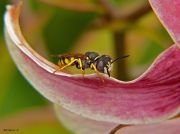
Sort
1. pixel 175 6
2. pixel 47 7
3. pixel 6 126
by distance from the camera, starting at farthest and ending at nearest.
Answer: pixel 47 7, pixel 6 126, pixel 175 6

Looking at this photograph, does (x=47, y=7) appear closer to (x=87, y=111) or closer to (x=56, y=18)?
(x=56, y=18)

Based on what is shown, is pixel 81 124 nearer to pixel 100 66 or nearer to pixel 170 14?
pixel 100 66

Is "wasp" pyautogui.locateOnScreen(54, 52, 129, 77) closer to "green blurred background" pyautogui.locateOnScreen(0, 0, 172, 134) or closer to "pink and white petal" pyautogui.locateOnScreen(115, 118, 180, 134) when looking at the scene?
"pink and white petal" pyautogui.locateOnScreen(115, 118, 180, 134)

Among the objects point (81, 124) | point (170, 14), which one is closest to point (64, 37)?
point (81, 124)

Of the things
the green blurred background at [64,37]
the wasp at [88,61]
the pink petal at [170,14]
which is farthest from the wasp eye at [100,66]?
the green blurred background at [64,37]

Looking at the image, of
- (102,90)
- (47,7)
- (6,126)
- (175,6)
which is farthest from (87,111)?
(47,7)

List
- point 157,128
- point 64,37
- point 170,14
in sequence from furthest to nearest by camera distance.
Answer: point 64,37, point 157,128, point 170,14
